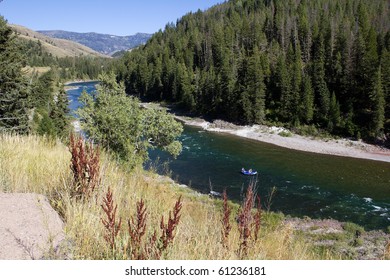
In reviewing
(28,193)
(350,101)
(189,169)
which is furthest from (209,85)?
(28,193)

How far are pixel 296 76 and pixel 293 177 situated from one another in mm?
37008

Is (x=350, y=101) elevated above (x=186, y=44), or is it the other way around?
(x=186, y=44)

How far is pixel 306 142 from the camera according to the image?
58.5 m

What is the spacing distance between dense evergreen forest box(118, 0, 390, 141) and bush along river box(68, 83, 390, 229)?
14.8 meters

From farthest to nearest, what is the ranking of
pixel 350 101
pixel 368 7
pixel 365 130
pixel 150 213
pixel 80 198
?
pixel 368 7 < pixel 350 101 < pixel 365 130 < pixel 80 198 < pixel 150 213

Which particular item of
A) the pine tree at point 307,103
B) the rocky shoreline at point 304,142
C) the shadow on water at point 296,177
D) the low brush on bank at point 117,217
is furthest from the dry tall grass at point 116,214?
the pine tree at point 307,103

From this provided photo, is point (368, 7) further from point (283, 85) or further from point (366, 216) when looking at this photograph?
point (366, 216)

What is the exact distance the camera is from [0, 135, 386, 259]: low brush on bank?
3.40 m

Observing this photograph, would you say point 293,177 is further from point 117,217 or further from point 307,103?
point 117,217

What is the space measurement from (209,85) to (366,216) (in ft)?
198

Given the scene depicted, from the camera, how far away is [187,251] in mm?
3418

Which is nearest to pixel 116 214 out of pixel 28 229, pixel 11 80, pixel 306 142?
pixel 28 229

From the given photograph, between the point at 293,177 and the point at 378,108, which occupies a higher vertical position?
the point at 378,108

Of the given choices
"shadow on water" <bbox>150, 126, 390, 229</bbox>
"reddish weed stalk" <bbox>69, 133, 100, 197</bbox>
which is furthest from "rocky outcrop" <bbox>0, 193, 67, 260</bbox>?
"shadow on water" <bbox>150, 126, 390, 229</bbox>
